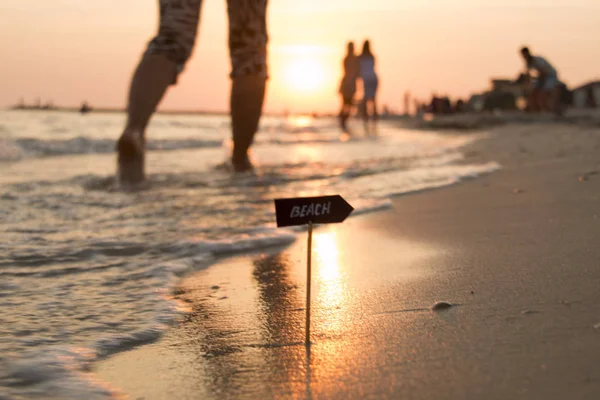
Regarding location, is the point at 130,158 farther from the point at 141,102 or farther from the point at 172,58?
the point at 172,58

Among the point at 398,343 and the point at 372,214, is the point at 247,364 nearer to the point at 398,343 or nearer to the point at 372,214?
the point at 398,343

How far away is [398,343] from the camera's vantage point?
1.24 m

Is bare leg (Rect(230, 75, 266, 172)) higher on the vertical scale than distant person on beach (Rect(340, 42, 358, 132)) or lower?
lower

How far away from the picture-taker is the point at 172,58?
375 cm

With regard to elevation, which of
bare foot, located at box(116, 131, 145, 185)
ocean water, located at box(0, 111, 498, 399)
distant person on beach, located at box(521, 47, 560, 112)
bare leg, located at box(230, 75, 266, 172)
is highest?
distant person on beach, located at box(521, 47, 560, 112)

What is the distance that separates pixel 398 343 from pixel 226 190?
2.52m

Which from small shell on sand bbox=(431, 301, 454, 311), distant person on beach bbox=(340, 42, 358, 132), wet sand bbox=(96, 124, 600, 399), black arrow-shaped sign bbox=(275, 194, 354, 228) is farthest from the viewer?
distant person on beach bbox=(340, 42, 358, 132)

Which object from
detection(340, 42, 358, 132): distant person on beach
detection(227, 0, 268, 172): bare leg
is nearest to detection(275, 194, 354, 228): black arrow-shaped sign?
detection(227, 0, 268, 172): bare leg

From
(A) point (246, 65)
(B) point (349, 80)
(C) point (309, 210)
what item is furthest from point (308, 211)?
(B) point (349, 80)

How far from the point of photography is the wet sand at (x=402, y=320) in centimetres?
105

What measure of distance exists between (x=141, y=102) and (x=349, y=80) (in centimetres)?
1133

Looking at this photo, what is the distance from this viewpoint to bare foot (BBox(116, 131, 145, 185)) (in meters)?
3.63

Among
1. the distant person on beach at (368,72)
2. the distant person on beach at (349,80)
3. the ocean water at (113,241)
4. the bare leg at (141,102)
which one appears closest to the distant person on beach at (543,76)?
the distant person on beach at (368,72)

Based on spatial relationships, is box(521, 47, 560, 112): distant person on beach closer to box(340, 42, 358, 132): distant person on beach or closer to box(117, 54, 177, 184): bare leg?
box(340, 42, 358, 132): distant person on beach
